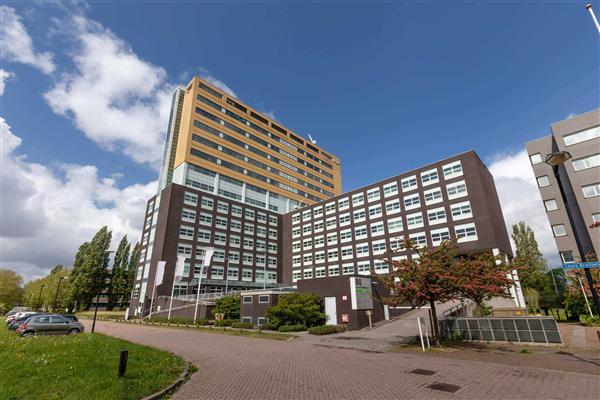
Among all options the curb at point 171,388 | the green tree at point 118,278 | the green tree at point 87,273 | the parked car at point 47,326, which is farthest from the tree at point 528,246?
the green tree at point 118,278

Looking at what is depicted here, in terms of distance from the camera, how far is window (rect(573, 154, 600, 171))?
36906 millimetres

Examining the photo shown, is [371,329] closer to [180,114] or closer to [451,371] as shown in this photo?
[451,371]

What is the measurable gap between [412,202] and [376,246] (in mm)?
10173

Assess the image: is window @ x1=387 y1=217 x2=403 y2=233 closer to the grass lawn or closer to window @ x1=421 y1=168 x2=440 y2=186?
window @ x1=421 y1=168 x2=440 y2=186

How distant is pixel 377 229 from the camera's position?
2130 inches

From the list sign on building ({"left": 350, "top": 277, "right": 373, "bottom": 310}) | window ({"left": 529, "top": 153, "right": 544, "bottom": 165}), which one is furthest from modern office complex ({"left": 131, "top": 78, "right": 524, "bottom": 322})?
sign on building ({"left": 350, "top": 277, "right": 373, "bottom": 310})

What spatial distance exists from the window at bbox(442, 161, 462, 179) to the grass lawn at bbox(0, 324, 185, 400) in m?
46.8

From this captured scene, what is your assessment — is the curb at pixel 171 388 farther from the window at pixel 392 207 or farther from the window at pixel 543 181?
the window at pixel 543 181

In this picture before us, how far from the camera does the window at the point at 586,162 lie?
3691cm

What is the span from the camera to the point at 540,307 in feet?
129

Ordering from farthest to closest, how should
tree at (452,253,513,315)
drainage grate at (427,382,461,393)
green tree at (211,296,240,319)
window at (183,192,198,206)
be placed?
window at (183,192,198,206), green tree at (211,296,240,319), tree at (452,253,513,315), drainage grate at (427,382,461,393)

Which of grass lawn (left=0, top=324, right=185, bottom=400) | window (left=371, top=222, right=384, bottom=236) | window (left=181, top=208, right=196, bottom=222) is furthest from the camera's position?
window (left=181, top=208, right=196, bottom=222)

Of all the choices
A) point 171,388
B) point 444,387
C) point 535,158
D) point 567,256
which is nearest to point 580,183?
point 567,256

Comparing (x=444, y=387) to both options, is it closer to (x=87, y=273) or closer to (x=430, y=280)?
(x=430, y=280)
